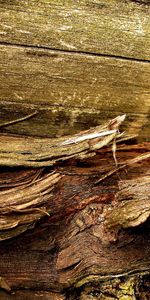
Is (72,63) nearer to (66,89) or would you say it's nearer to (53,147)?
(66,89)

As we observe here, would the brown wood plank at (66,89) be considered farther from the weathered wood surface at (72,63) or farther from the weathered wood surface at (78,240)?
the weathered wood surface at (78,240)

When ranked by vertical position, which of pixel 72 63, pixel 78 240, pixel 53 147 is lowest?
pixel 78 240

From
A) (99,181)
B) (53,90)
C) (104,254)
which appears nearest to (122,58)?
(53,90)

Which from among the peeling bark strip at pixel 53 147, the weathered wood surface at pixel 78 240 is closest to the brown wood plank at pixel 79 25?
the peeling bark strip at pixel 53 147

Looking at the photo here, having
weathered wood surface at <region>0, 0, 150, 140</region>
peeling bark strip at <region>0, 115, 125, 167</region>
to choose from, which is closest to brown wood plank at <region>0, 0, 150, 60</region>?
weathered wood surface at <region>0, 0, 150, 140</region>

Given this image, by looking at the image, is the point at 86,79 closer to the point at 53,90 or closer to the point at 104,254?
the point at 53,90

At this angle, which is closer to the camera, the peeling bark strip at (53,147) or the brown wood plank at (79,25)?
the brown wood plank at (79,25)

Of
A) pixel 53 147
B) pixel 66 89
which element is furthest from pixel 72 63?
pixel 53 147
